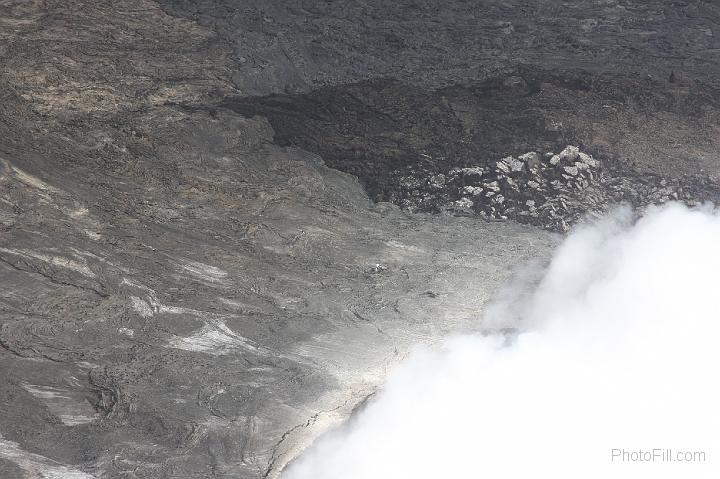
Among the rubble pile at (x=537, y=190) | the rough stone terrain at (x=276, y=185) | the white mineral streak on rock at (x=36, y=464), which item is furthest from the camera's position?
the rubble pile at (x=537, y=190)

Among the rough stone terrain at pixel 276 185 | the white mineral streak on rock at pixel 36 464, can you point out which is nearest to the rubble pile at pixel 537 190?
the rough stone terrain at pixel 276 185

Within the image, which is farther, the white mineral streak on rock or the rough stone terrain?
the rough stone terrain

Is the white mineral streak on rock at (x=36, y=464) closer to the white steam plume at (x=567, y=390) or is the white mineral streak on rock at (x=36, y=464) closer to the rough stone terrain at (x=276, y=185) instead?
the rough stone terrain at (x=276, y=185)

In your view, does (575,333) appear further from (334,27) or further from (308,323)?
(334,27)

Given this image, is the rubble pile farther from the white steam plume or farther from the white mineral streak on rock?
the white mineral streak on rock

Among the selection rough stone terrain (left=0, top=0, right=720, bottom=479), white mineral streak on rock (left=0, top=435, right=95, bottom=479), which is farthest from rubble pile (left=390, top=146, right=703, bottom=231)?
white mineral streak on rock (left=0, top=435, right=95, bottom=479)

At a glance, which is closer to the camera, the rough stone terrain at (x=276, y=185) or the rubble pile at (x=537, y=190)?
the rough stone terrain at (x=276, y=185)

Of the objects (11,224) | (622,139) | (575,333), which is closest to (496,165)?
(622,139)
